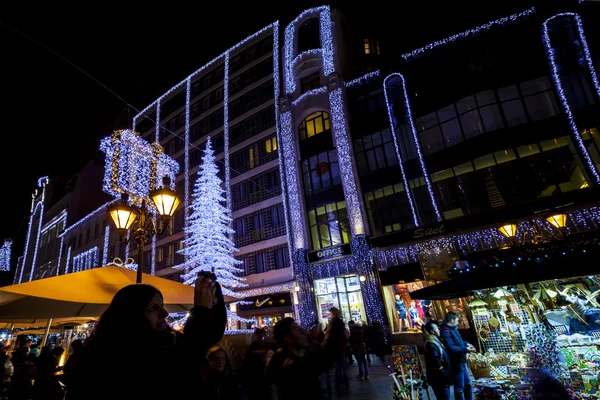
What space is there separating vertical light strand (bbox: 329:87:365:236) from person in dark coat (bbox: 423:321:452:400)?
1336 cm

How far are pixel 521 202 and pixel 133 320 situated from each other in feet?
57.8

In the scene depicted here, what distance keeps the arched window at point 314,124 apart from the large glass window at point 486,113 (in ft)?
20.9

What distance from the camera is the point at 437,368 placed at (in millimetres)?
5441

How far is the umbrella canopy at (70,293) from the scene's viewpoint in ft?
16.1

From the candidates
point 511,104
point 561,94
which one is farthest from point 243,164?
point 561,94

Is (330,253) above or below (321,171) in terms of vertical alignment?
below

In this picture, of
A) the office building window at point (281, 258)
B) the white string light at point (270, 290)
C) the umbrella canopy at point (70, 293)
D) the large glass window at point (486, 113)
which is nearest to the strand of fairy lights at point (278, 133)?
the office building window at point (281, 258)

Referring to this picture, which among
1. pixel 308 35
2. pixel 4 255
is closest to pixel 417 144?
pixel 308 35

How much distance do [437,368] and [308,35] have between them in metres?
25.5

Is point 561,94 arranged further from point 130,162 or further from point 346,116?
point 130,162

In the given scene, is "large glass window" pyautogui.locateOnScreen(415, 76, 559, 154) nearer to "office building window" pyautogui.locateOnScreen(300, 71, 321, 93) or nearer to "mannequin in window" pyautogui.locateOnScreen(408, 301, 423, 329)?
"office building window" pyautogui.locateOnScreen(300, 71, 321, 93)

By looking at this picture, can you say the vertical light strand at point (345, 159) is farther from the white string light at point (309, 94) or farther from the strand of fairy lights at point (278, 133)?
the strand of fairy lights at point (278, 133)

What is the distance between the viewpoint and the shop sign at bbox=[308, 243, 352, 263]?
19.4 metres

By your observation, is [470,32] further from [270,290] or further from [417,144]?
[270,290]
